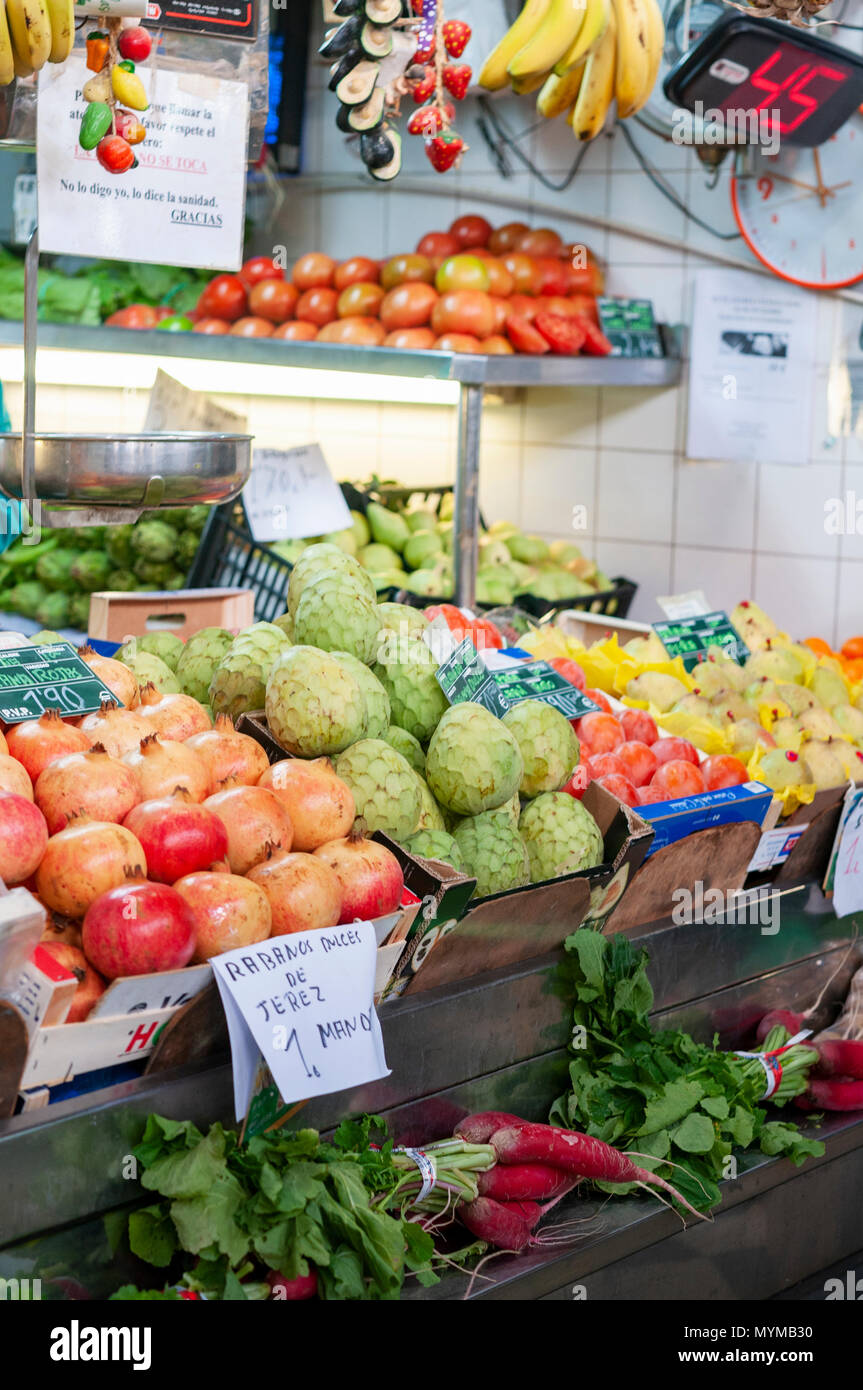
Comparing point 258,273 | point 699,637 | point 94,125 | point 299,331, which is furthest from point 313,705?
point 258,273

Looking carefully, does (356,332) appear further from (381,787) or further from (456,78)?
(381,787)

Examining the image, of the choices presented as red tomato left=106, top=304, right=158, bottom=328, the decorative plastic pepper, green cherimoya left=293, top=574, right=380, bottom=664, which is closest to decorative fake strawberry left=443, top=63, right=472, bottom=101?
the decorative plastic pepper

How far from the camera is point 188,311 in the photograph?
482 cm

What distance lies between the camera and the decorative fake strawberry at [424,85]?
7.54 ft

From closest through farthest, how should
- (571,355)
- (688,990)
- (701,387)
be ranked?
(688,990) → (571,355) → (701,387)

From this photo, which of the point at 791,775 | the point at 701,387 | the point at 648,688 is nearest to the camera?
the point at 791,775

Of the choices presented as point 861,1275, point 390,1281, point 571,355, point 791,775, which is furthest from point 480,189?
point 390,1281

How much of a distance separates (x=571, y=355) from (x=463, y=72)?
1.94 meters

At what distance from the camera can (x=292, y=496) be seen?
12.4 feet

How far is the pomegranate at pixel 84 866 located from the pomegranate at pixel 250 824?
158 mm

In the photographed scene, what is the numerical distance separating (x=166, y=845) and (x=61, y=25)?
1094 mm

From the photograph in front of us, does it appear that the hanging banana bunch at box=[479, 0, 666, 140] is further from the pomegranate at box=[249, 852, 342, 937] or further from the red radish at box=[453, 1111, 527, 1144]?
the red radish at box=[453, 1111, 527, 1144]

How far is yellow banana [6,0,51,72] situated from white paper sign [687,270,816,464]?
295 centimetres
